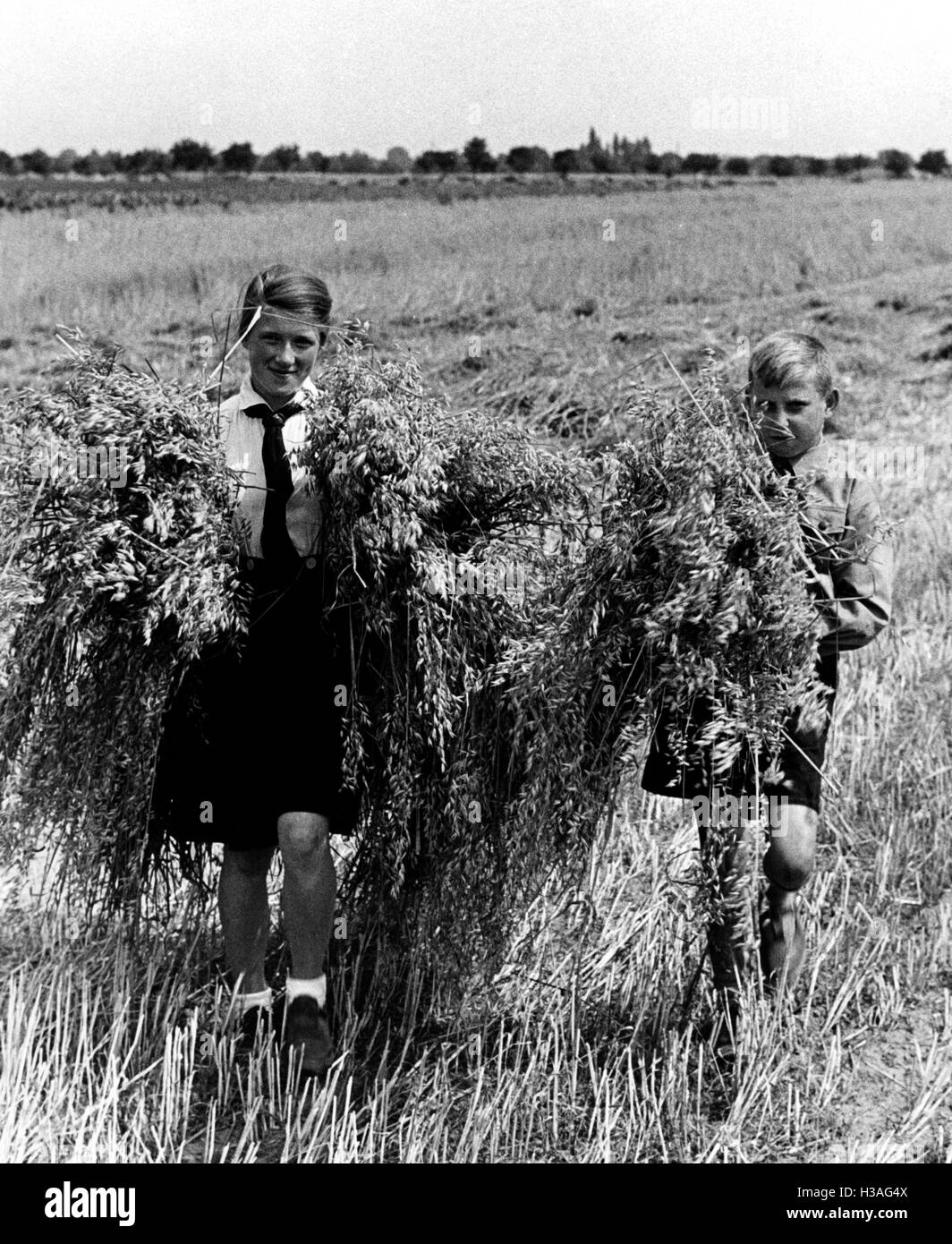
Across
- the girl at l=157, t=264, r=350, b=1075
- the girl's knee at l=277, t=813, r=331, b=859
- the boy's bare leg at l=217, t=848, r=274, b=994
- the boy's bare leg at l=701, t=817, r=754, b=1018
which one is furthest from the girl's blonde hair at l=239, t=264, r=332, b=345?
the boy's bare leg at l=701, t=817, r=754, b=1018

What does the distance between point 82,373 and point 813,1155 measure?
6.41ft

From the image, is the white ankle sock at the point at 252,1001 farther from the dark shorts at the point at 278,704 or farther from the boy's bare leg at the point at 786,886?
the boy's bare leg at the point at 786,886

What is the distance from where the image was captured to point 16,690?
9.15 feet

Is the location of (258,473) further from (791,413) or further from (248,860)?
(791,413)

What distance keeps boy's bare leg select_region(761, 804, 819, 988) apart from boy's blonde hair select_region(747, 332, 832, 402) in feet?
2.60

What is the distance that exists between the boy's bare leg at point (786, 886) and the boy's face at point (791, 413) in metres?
0.68

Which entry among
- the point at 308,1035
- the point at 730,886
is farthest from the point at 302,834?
the point at 730,886

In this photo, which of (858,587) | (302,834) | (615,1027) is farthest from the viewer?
(615,1027)

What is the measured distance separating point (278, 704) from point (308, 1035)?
63 centimetres

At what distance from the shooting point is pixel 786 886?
283cm

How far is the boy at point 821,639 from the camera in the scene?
2613 mm

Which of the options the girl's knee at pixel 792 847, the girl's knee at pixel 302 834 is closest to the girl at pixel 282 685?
the girl's knee at pixel 302 834

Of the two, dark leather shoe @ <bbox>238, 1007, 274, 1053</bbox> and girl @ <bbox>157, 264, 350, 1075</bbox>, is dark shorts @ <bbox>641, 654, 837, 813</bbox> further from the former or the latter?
dark leather shoe @ <bbox>238, 1007, 274, 1053</bbox>

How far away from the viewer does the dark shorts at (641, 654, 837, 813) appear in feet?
8.54
